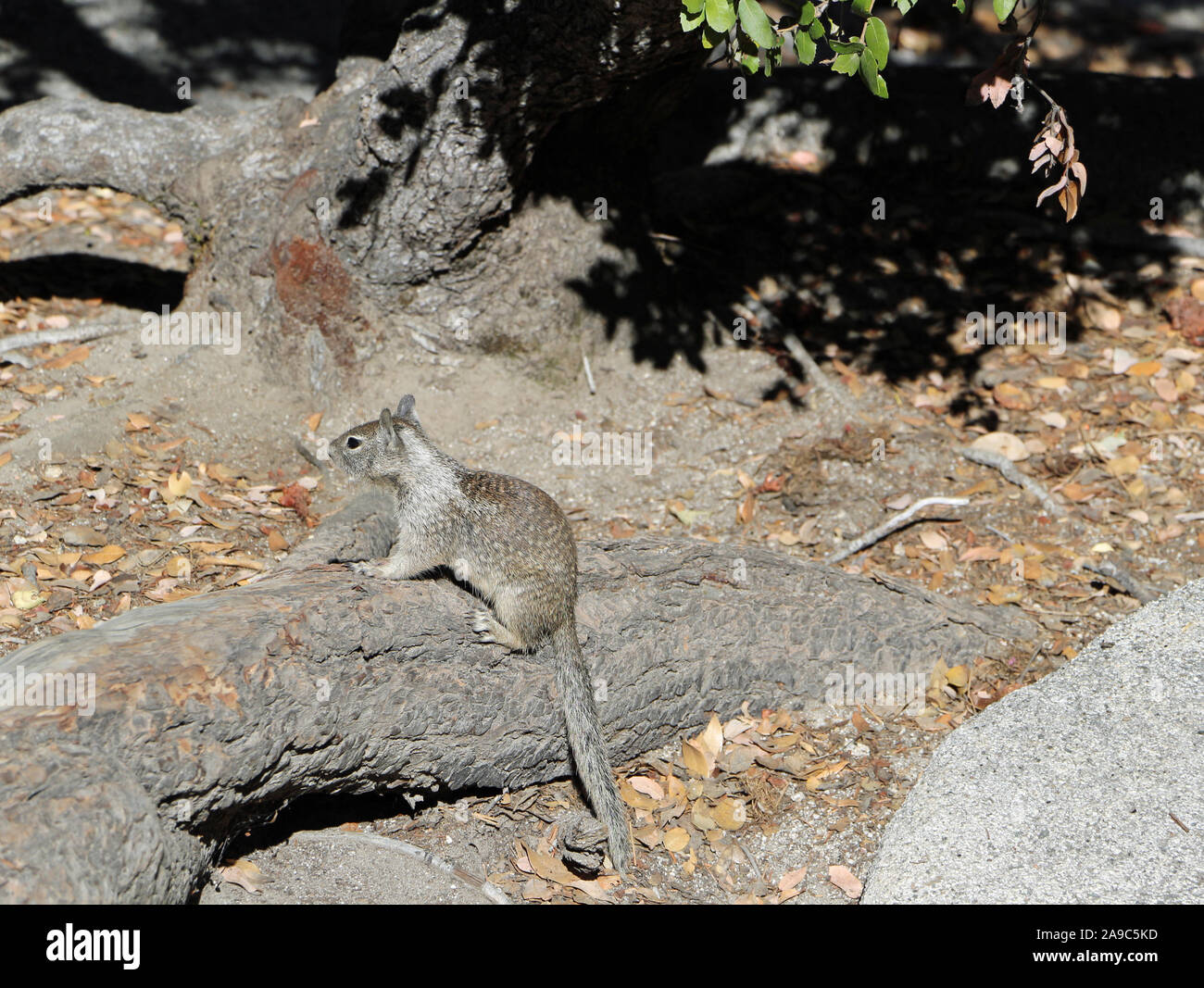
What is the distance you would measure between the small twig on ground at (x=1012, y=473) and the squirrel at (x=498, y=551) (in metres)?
3.36

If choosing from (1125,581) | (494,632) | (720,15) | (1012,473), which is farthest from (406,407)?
(1125,581)

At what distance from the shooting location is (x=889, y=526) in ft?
22.0

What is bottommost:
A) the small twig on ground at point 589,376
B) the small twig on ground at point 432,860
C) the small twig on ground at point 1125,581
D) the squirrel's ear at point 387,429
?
the small twig on ground at point 432,860

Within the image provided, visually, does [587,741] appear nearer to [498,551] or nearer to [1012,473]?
[498,551]

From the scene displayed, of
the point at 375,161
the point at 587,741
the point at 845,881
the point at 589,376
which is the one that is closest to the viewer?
the point at 845,881

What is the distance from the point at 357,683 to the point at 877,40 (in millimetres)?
3261

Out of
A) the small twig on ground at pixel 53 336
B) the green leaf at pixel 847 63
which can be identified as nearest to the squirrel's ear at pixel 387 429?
the green leaf at pixel 847 63

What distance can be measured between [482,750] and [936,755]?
6.60 ft

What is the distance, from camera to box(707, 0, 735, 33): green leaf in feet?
14.3

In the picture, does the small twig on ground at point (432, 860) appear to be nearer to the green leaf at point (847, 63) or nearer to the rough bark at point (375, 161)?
the rough bark at point (375, 161)

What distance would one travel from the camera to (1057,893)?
13.2 ft

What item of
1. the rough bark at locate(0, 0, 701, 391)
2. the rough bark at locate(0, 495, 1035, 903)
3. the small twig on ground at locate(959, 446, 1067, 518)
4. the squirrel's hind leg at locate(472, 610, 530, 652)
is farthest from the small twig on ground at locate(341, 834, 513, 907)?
the small twig on ground at locate(959, 446, 1067, 518)

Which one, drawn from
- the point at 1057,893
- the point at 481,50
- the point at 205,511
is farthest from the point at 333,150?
the point at 1057,893

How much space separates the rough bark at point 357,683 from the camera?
11.4 feet
